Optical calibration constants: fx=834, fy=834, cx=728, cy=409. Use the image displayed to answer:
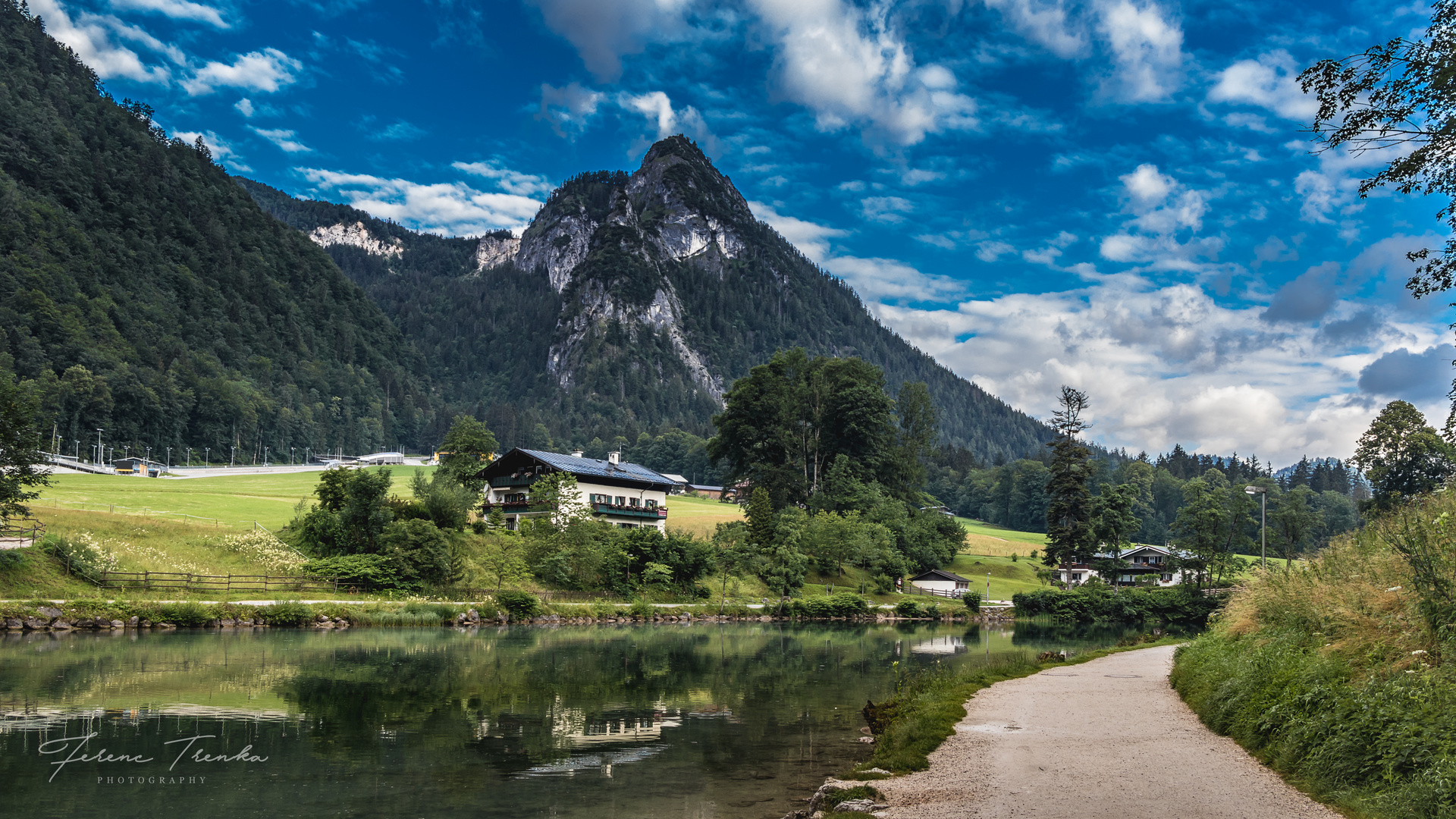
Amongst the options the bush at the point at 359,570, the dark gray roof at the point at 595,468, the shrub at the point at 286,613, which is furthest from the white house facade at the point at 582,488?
the shrub at the point at 286,613

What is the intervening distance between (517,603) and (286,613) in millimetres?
13618

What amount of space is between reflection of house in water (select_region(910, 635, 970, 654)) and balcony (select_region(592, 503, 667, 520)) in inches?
1305

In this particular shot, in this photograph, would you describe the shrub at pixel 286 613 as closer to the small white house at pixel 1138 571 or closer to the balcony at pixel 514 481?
the balcony at pixel 514 481

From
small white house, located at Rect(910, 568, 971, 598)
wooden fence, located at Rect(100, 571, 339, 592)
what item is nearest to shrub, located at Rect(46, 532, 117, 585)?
wooden fence, located at Rect(100, 571, 339, 592)

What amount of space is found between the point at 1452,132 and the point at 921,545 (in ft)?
265

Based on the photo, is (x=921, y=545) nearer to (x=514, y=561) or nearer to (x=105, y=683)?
(x=514, y=561)

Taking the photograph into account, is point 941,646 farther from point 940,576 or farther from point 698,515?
point 698,515

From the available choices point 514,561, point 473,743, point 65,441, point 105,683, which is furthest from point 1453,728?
point 65,441

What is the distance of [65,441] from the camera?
133000 millimetres

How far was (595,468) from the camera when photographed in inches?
3187

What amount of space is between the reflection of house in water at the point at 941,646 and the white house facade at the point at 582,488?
29495 mm

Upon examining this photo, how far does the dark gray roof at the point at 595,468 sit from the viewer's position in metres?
75.0

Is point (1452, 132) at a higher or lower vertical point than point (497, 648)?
higher

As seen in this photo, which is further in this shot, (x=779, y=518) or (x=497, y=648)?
(x=779, y=518)
